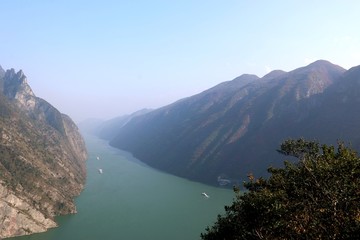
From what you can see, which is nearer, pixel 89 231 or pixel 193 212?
pixel 89 231

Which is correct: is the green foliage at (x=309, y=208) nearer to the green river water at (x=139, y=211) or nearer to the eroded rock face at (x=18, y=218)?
the green river water at (x=139, y=211)

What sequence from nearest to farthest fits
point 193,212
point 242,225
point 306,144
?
point 242,225 → point 306,144 → point 193,212

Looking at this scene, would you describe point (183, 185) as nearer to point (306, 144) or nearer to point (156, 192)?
point (156, 192)

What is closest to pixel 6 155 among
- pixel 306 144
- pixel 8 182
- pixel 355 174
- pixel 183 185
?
pixel 8 182

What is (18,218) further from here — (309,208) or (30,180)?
(309,208)

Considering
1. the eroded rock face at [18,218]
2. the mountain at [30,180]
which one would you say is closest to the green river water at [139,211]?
the eroded rock face at [18,218]

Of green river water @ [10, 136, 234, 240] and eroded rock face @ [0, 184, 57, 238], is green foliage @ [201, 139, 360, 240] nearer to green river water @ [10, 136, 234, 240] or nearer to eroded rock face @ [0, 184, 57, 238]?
green river water @ [10, 136, 234, 240]

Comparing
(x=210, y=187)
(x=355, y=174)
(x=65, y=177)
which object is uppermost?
(x=355, y=174)

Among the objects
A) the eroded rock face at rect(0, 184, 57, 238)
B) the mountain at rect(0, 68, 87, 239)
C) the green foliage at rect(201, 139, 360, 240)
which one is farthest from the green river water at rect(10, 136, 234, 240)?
the green foliage at rect(201, 139, 360, 240)
